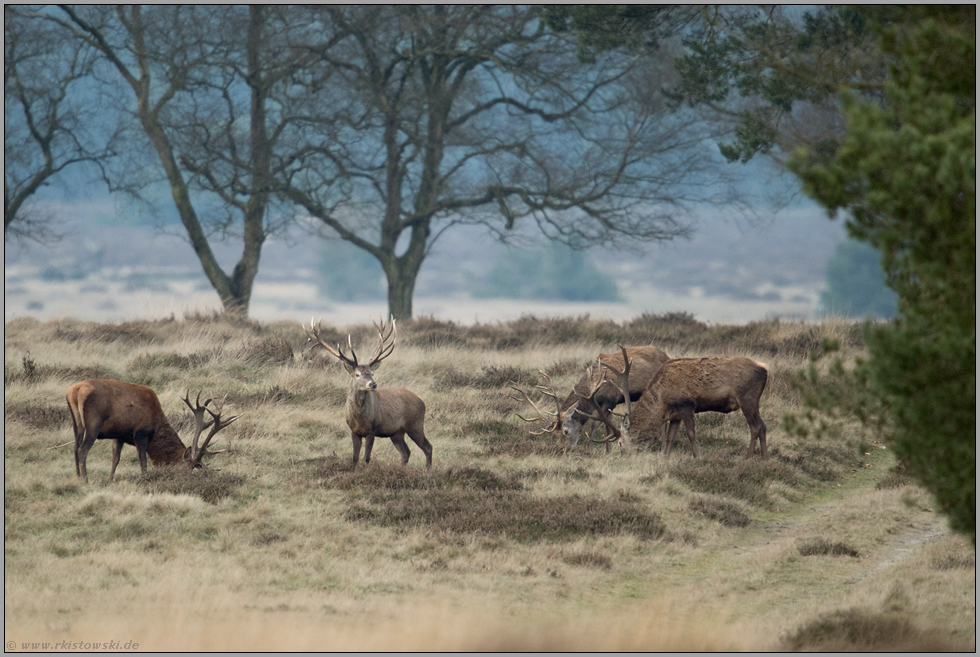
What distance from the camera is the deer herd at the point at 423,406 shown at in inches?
417

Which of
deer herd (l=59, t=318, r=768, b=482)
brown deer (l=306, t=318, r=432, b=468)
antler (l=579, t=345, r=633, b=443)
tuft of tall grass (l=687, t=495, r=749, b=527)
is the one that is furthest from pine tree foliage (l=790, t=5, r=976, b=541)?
antler (l=579, t=345, r=633, b=443)

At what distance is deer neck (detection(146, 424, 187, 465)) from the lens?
1114 cm

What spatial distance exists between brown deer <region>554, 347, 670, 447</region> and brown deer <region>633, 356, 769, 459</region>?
60cm

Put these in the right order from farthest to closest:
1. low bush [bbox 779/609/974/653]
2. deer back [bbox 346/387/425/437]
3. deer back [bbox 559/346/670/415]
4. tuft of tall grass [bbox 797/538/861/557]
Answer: deer back [bbox 559/346/670/415]
deer back [bbox 346/387/425/437]
tuft of tall grass [bbox 797/538/861/557]
low bush [bbox 779/609/974/653]

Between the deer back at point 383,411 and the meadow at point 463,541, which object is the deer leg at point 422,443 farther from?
the meadow at point 463,541

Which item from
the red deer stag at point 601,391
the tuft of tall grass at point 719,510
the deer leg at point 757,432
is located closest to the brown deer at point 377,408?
the red deer stag at point 601,391

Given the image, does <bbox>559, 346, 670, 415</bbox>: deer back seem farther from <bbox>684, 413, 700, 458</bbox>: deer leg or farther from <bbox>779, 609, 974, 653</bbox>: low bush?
<bbox>779, 609, 974, 653</bbox>: low bush

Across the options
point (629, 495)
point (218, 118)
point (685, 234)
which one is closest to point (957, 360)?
point (629, 495)

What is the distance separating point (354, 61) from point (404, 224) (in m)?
4.52

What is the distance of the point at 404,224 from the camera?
85.6 feet

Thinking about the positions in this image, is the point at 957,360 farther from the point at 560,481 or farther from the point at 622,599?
the point at 560,481

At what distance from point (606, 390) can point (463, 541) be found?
487 centimetres

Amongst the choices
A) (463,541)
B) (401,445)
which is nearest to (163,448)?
(401,445)

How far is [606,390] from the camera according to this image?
13422 mm
